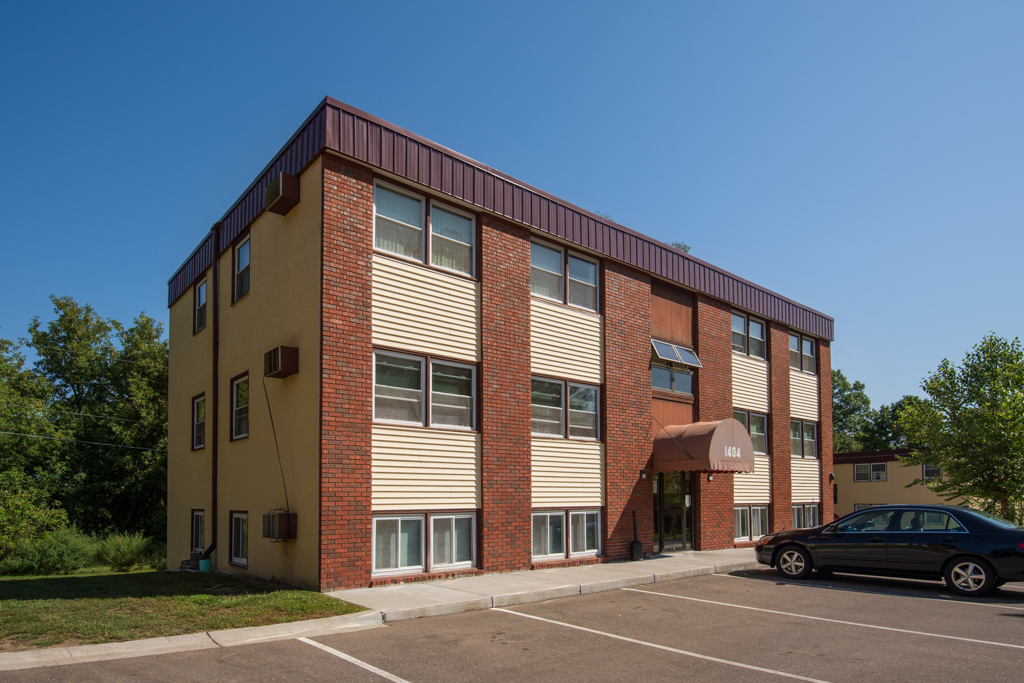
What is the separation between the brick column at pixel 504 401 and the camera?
14312 millimetres

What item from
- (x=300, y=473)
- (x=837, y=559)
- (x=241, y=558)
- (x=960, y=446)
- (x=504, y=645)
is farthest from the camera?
(x=960, y=446)

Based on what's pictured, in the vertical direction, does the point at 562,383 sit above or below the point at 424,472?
above

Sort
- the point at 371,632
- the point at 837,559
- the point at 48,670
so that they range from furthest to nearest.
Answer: the point at 837,559, the point at 371,632, the point at 48,670

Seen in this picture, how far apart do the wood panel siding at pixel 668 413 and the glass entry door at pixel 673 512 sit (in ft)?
4.10

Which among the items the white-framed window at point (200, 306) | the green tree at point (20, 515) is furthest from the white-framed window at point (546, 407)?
the green tree at point (20, 515)

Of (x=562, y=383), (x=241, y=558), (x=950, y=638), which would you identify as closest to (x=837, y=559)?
(x=950, y=638)

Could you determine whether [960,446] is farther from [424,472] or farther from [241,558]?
[241,558]

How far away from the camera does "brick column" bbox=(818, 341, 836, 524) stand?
2642cm

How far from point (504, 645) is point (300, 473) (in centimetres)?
549

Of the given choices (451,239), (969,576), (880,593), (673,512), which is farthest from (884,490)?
(451,239)

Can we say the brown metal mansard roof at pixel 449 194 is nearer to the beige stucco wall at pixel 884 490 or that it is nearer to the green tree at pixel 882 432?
the beige stucco wall at pixel 884 490

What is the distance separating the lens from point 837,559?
14.0 meters

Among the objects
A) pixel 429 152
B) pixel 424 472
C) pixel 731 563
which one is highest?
pixel 429 152

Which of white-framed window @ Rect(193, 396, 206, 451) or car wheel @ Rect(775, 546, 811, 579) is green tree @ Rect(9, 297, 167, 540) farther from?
car wheel @ Rect(775, 546, 811, 579)
